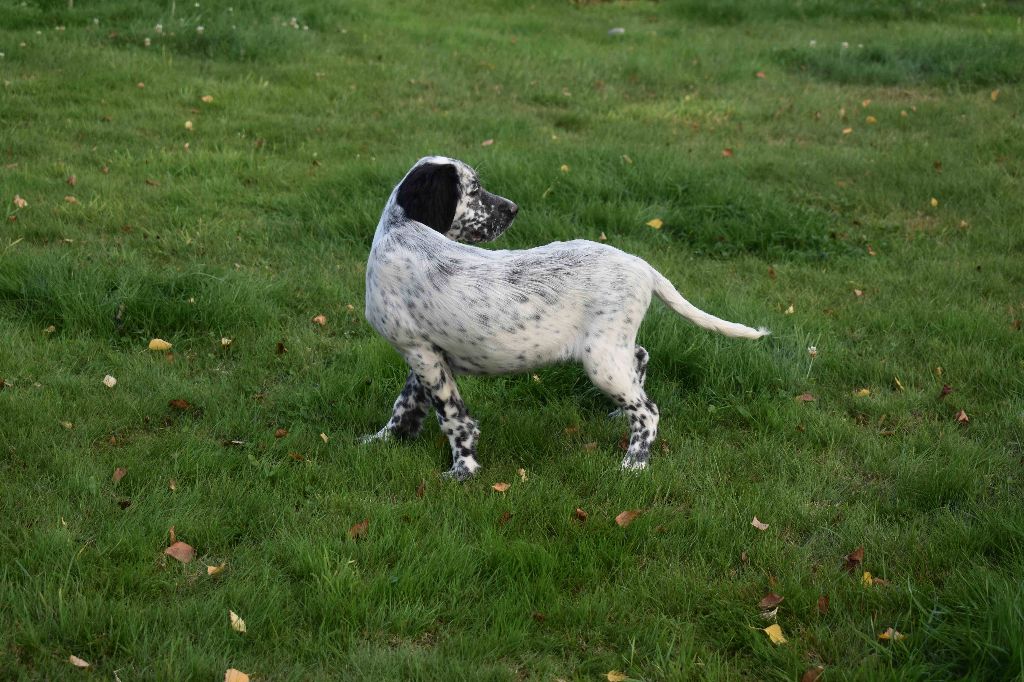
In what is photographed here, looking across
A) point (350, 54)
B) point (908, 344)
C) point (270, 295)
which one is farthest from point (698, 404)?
point (350, 54)

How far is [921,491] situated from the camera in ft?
13.6

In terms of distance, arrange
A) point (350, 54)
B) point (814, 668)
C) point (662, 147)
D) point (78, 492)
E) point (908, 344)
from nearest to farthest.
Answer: point (814, 668), point (78, 492), point (908, 344), point (662, 147), point (350, 54)

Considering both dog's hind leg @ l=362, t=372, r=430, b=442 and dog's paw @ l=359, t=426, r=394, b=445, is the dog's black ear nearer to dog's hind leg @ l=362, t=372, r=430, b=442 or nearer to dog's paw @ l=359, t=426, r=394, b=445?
dog's hind leg @ l=362, t=372, r=430, b=442

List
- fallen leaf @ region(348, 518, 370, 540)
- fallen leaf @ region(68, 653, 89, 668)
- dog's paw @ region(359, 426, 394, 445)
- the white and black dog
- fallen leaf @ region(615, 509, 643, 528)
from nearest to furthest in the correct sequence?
1. fallen leaf @ region(68, 653, 89, 668)
2. fallen leaf @ region(348, 518, 370, 540)
3. fallen leaf @ region(615, 509, 643, 528)
4. the white and black dog
5. dog's paw @ region(359, 426, 394, 445)

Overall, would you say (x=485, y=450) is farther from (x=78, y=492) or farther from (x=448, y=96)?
(x=448, y=96)

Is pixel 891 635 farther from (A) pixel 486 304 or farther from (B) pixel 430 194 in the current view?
(B) pixel 430 194

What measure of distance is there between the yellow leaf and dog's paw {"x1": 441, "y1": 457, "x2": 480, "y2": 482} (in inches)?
57.4

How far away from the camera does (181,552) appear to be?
3664 mm

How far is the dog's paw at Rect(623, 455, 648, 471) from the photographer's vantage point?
429 centimetres

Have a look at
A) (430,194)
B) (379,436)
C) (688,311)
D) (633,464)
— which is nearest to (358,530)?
(379,436)

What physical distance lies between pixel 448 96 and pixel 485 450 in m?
6.44

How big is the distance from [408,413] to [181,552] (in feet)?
4.18

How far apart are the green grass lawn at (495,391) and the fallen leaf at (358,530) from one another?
0.06 m

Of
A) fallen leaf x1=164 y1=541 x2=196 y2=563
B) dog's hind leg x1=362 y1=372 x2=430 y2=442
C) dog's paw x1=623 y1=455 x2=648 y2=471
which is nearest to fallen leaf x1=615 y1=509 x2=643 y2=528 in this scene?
dog's paw x1=623 y1=455 x2=648 y2=471
